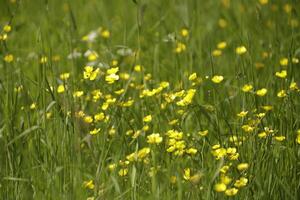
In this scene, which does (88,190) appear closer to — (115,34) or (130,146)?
(130,146)

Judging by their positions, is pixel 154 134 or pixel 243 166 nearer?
pixel 243 166

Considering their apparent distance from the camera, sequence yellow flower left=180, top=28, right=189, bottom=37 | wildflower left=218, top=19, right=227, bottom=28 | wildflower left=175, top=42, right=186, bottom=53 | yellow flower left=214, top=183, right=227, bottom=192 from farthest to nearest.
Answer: wildflower left=218, top=19, right=227, bottom=28 → yellow flower left=180, top=28, right=189, bottom=37 → wildflower left=175, top=42, right=186, bottom=53 → yellow flower left=214, top=183, right=227, bottom=192

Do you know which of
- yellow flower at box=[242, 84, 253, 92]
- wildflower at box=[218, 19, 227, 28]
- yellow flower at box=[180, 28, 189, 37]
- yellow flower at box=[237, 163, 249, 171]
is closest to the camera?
yellow flower at box=[237, 163, 249, 171]

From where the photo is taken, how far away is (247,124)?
2.48 metres

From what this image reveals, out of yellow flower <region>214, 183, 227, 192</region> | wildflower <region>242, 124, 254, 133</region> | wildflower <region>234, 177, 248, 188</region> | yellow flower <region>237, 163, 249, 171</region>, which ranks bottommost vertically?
wildflower <region>234, 177, 248, 188</region>

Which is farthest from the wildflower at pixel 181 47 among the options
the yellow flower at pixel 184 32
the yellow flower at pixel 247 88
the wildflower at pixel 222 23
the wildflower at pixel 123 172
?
the wildflower at pixel 123 172

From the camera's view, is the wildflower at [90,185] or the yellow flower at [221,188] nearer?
the yellow flower at [221,188]

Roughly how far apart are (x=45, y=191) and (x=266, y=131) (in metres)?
0.80

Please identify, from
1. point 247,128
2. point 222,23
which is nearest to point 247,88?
point 247,128

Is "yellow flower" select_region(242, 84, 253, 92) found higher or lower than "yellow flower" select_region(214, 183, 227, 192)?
higher

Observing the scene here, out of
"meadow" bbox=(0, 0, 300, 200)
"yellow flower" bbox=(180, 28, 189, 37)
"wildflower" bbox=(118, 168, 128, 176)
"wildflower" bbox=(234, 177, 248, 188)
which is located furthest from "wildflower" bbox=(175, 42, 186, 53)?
"wildflower" bbox=(234, 177, 248, 188)

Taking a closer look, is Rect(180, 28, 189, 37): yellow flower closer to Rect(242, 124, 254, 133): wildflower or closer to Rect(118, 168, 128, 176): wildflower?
Rect(242, 124, 254, 133): wildflower

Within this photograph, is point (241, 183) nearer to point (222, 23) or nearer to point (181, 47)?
point (181, 47)

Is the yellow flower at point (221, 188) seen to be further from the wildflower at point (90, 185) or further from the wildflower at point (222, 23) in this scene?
the wildflower at point (222, 23)
